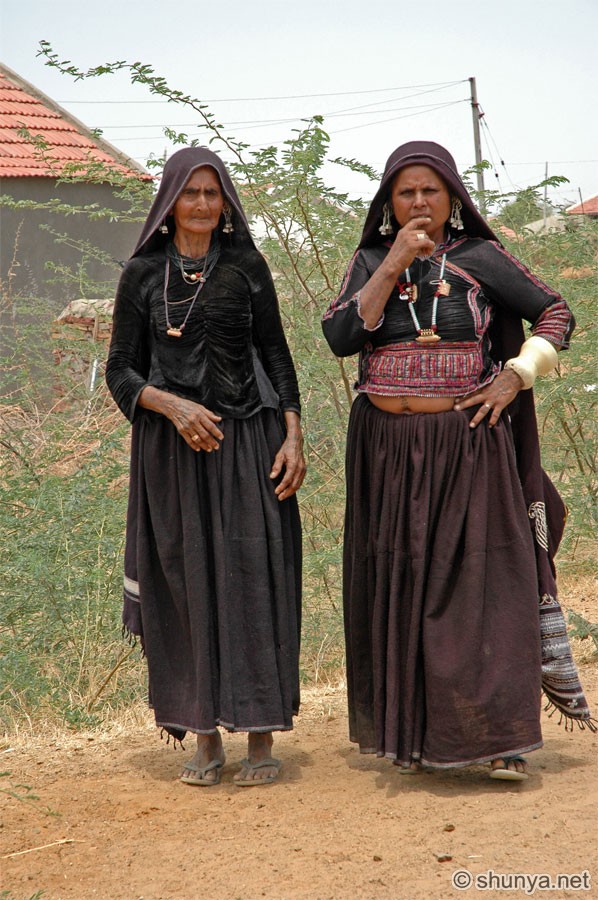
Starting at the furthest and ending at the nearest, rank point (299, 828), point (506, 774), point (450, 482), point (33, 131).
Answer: point (33, 131) < point (450, 482) < point (506, 774) < point (299, 828)

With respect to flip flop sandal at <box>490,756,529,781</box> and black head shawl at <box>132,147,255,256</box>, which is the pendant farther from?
flip flop sandal at <box>490,756,529,781</box>

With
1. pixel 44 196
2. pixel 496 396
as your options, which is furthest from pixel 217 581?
pixel 44 196

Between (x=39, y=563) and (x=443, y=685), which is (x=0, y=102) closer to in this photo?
(x=39, y=563)

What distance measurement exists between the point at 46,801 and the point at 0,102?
40.5 ft

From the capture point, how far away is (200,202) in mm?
3629

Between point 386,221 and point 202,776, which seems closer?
point 386,221

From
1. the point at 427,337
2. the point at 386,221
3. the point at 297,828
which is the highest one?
the point at 386,221

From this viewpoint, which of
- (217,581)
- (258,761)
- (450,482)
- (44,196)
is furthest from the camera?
(44,196)

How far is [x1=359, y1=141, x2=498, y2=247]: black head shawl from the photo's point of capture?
351cm

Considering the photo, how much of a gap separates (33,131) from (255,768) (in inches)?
477

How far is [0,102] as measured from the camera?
14.0 metres

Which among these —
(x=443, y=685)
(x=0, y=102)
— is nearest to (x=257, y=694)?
(x=443, y=685)

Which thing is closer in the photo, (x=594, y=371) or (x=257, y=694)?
(x=257, y=694)

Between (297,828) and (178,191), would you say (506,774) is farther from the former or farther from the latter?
(178,191)
